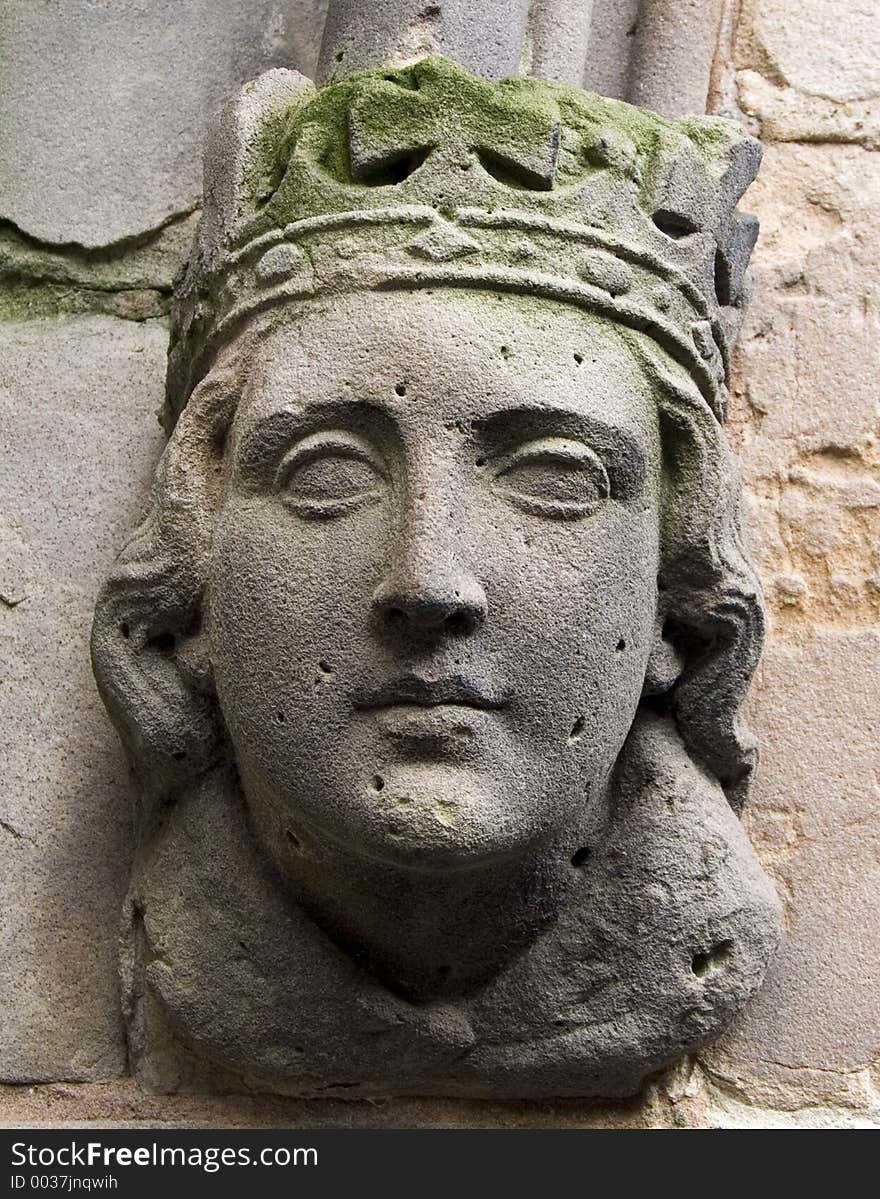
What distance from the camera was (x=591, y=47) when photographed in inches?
81.7

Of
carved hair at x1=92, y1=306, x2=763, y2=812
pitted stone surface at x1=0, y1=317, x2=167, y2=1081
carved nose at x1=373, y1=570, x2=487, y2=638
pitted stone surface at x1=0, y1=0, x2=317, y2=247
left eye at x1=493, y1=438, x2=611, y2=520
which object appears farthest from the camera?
pitted stone surface at x1=0, y1=0, x2=317, y2=247

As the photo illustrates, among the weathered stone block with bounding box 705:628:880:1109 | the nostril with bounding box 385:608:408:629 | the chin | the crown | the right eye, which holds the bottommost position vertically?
the weathered stone block with bounding box 705:628:880:1109

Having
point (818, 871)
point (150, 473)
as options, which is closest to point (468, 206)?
point (150, 473)

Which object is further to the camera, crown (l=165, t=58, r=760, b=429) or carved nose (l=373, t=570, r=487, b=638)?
crown (l=165, t=58, r=760, b=429)

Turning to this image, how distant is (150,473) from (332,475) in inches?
19.0

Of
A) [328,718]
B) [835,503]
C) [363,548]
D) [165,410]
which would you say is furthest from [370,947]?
[835,503]

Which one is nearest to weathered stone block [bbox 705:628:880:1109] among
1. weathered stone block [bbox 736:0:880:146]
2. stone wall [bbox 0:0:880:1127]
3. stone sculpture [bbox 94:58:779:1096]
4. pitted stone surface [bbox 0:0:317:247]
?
stone wall [bbox 0:0:880:1127]

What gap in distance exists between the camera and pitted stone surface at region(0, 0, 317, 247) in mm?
→ 1998

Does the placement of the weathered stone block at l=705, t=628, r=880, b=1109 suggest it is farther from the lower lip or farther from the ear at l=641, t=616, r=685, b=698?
the lower lip

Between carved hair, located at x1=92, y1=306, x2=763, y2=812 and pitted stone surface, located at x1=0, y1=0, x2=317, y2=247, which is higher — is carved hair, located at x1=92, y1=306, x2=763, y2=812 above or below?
below

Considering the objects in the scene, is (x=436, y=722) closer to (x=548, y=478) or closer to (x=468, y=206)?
(x=548, y=478)

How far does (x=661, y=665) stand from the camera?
163 cm

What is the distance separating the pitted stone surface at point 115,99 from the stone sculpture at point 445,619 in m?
0.34

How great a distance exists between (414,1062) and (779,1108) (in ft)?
1.44
